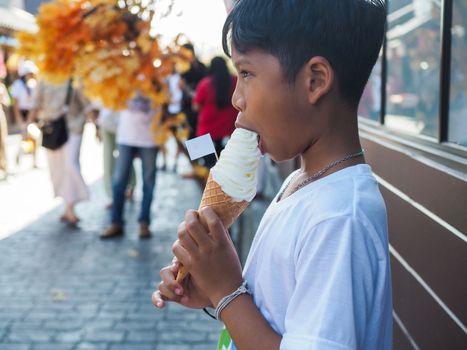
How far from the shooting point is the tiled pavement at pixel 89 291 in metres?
4.47

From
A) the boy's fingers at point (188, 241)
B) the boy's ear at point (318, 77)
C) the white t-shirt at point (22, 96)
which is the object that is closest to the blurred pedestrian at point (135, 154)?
the boy's fingers at point (188, 241)

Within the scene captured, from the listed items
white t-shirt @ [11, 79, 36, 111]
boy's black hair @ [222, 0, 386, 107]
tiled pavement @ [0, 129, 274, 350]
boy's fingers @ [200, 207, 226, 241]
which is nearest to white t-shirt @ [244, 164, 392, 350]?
boy's fingers @ [200, 207, 226, 241]

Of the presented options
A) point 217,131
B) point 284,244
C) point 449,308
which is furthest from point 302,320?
point 217,131

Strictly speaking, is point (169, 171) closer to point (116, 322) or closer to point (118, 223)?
point (118, 223)

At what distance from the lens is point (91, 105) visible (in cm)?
830

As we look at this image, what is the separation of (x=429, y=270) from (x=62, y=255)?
15.4ft

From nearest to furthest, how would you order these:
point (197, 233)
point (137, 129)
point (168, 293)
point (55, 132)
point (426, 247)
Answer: point (197, 233) → point (168, 293) → point (426, 247) → point (137, 129) → point (55, 132)

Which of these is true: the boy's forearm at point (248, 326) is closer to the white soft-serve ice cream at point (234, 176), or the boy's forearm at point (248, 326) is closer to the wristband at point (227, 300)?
the wristband at point (227, 300)

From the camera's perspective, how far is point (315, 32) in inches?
53.7

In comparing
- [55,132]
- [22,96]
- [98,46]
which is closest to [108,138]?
[55,132]

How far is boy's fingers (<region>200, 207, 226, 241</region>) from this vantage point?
1469 mm

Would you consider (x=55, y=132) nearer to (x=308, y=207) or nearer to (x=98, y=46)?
(x=98, y=46)

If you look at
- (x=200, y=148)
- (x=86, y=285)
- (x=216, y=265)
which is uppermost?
(x=200, y=148)

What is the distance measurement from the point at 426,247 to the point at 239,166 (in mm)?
1656
